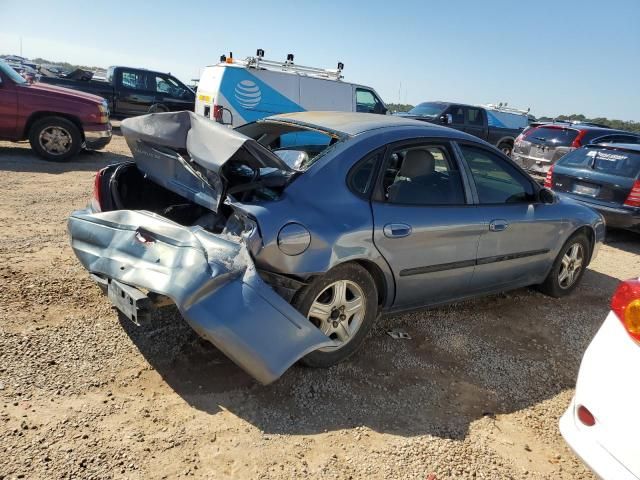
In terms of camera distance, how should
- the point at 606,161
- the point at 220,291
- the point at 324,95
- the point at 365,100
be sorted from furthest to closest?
1. the point at 365,100
2. the point at 324,95
3. the point at 606,161
4. the point at 220,291

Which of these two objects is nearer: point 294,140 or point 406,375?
point 406,375

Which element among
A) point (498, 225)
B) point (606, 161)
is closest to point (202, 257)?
point (498, 225)

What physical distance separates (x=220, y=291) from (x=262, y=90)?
8.57 m

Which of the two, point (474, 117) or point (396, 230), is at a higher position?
point (474, 117)

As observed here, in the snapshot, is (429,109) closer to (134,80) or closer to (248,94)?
(248,94)

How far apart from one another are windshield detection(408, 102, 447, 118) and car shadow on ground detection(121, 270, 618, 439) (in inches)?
452

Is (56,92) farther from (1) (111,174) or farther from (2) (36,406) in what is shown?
(2) (36,406)

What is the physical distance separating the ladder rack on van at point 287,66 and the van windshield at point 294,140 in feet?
21.6

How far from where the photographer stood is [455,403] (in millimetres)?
3129

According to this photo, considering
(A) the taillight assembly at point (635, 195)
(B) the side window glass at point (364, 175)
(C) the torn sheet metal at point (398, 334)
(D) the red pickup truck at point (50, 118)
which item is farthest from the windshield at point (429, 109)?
(B) the side window glass at point (364, 175)

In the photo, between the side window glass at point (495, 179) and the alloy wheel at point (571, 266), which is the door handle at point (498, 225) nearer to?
the side window glass at point (495, 179)

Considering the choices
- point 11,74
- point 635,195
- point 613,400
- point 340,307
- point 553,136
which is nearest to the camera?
point 613,400

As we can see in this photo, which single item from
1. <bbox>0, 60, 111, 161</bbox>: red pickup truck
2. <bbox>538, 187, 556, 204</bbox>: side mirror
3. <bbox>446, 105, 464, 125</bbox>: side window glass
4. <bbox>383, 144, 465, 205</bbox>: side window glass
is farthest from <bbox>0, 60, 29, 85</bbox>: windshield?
<bbox>446, 105, 464, 125</bbox>: side window glass

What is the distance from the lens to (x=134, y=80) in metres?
14.6
